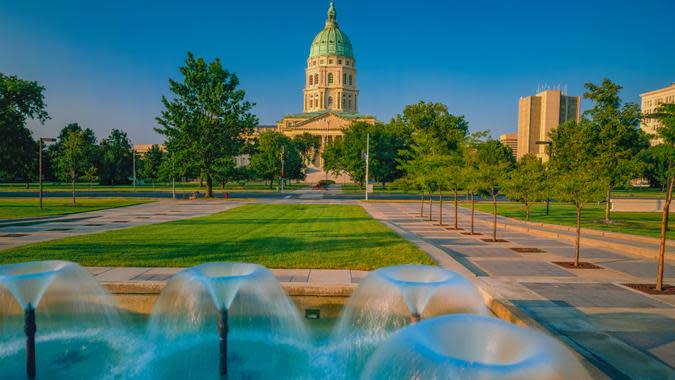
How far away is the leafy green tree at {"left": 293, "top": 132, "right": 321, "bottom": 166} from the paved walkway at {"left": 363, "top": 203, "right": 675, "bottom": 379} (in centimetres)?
9255

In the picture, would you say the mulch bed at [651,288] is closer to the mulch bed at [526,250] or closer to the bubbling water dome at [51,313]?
the mulch bed at [526,250]

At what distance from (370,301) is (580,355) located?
3.04 m

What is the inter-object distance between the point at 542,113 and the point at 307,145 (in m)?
86.6

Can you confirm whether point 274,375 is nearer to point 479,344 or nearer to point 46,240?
point 479,344

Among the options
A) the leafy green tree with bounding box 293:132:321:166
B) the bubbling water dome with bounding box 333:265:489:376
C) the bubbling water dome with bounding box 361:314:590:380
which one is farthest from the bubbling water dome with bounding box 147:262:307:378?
the leafy green tree with bounding box 293:132:321:166

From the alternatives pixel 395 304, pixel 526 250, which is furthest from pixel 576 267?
pixel 395 304

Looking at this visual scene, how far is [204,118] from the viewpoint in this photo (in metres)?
42.0

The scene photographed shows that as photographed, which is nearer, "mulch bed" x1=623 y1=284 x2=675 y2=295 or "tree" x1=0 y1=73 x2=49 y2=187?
"mulch bed" x1=623 y1=284 x2=675 y2=295

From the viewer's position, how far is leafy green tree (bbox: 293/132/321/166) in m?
107

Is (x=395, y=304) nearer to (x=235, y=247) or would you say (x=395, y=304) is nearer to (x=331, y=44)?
(x=235, y=247)

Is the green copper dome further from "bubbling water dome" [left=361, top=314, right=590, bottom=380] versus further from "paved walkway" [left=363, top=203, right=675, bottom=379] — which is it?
"bubbling water dome" [left=361, top=314, right=590, bottom=380]

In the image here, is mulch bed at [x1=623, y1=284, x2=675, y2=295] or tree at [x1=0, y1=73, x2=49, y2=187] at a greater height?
tree at [x1=0, y1=73, x2=49, y2=187]

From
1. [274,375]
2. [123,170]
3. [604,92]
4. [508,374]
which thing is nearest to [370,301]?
[274,375]

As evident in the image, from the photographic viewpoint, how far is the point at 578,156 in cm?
2188
